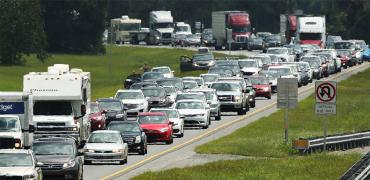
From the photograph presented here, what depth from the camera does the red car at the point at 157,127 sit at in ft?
180

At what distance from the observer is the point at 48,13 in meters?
154

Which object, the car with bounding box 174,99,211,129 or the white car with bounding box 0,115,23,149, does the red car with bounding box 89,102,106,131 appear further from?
the white car with bounding box 0,115,23,149

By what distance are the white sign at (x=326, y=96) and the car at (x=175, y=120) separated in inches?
661

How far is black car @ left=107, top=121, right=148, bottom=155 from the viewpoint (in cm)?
4891

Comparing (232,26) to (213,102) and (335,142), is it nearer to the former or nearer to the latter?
(213,102)

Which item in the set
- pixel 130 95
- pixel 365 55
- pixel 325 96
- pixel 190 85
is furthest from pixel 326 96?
pixel 365 55

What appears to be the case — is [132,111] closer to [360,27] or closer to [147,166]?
[147,166]

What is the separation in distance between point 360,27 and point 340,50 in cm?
5017

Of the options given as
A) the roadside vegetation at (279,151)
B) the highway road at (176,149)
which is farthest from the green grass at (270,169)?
the highway road at (176,149)

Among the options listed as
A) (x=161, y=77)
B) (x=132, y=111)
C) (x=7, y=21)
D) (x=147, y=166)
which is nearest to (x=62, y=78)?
(x=147, y=166)

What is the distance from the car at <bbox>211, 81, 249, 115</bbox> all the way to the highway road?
Answer: 18.9 inches

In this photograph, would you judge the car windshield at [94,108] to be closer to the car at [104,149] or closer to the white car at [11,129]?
the car at [104,149]

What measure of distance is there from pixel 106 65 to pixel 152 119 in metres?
79.0

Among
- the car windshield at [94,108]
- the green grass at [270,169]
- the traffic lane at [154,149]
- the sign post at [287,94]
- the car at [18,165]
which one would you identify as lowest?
the traffic lane at [154,149]
